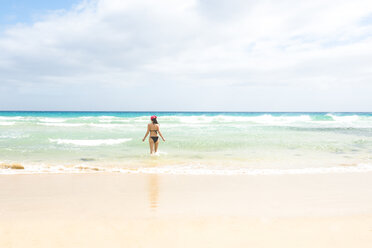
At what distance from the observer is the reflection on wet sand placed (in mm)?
4334

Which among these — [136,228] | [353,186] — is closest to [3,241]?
[136,228]

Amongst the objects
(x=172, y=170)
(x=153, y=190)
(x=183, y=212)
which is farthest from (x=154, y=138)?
(x=183, y=212)

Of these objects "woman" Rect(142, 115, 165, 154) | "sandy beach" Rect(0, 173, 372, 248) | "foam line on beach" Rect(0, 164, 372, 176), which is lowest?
"foam line on beach" Rect(0, 164, 372, 176)

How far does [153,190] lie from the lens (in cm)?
520

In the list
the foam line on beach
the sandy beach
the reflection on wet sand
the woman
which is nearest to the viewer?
the sandy beach

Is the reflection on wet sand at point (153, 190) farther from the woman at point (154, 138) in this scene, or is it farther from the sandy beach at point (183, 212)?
the woman at point (154, 138)

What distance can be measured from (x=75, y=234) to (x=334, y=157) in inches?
361

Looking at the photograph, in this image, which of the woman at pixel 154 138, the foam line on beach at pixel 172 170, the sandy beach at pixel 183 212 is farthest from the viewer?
the woman at pixel 154 138

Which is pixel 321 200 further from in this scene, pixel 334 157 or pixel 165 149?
pixel 165 149

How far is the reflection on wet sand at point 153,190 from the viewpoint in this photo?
4.33 meters

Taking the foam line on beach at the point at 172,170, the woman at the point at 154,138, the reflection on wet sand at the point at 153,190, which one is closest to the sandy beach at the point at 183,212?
the reflection on wet sand at the point at 153,190

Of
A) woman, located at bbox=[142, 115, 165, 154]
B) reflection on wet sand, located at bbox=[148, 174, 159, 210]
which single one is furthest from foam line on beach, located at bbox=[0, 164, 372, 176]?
woman, located at bbox=[142, 115, 165, 154]

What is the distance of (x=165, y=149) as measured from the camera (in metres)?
11.7

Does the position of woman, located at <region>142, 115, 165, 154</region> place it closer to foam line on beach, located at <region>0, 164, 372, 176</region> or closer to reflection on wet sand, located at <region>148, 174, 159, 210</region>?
foam line on beach, located at <region>0, 164, 372, 176</region>
